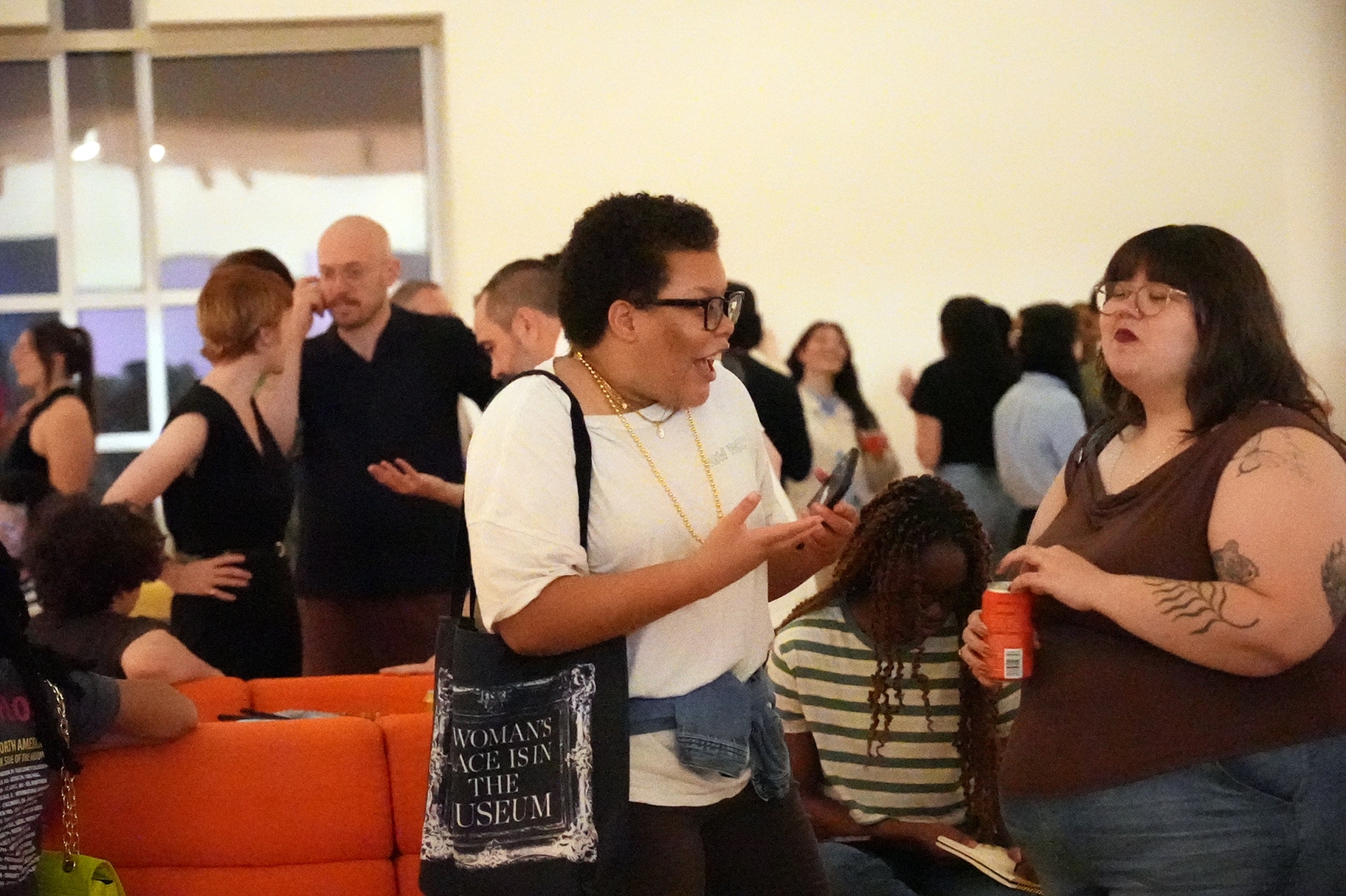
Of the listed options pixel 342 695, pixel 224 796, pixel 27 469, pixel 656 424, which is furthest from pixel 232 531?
pixel 656 424

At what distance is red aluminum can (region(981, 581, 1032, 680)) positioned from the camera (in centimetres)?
179

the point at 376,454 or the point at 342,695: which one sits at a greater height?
the point at 376,454

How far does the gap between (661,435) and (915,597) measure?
846 mm

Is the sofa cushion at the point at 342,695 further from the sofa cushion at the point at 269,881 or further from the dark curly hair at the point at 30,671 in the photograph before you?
the dark curly hair at the point at 30,671

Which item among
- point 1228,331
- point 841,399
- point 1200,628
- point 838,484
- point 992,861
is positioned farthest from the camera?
point 841,399

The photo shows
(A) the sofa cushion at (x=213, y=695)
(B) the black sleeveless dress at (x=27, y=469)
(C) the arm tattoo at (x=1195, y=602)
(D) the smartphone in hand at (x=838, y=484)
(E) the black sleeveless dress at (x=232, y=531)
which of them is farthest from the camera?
(B) the black sleeveless dress at (x=27, y=469)

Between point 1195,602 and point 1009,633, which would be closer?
point 1195,602

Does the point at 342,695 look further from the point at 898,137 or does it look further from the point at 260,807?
the point at 898,137

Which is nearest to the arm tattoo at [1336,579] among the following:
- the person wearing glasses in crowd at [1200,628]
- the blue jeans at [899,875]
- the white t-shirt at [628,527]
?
the person wearing glasses in crowd at [1200,628]

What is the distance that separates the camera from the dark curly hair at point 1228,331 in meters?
1.74

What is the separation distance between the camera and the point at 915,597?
8.17 feet


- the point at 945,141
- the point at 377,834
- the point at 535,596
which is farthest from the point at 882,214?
the point at 535,596

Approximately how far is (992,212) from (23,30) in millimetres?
4357

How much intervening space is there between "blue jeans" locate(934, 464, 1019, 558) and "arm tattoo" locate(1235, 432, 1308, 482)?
137 inches
